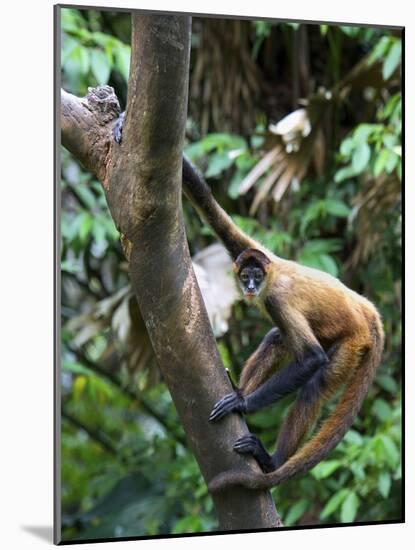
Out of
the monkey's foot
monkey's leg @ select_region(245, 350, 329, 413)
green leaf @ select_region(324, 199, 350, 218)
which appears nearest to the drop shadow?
the monkey's foot

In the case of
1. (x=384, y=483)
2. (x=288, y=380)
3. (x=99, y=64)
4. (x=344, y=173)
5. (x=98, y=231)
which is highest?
(x=99, y=64)

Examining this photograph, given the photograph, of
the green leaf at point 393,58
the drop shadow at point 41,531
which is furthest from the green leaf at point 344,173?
the drop shadow at point 41,531

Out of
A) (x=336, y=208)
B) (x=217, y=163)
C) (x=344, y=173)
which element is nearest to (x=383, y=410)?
(x=336, y=208)

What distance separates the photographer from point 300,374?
3686 millimetres

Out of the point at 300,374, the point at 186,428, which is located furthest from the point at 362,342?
the point at 186,428

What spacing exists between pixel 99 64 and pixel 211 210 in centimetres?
106

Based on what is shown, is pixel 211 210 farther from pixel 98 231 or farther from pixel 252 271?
pixel 98 231

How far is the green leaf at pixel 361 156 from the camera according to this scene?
4695 mm

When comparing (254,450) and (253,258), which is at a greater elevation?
(253,258)

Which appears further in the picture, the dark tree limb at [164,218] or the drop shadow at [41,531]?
the drop shadow at [41,531]

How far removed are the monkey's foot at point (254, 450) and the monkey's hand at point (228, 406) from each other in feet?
0.32

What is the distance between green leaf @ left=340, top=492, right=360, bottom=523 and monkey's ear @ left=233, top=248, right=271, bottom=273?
4.80ft

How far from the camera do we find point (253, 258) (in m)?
3.73

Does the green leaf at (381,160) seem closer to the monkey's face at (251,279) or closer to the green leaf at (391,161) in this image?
the green leaf at (391,161)
